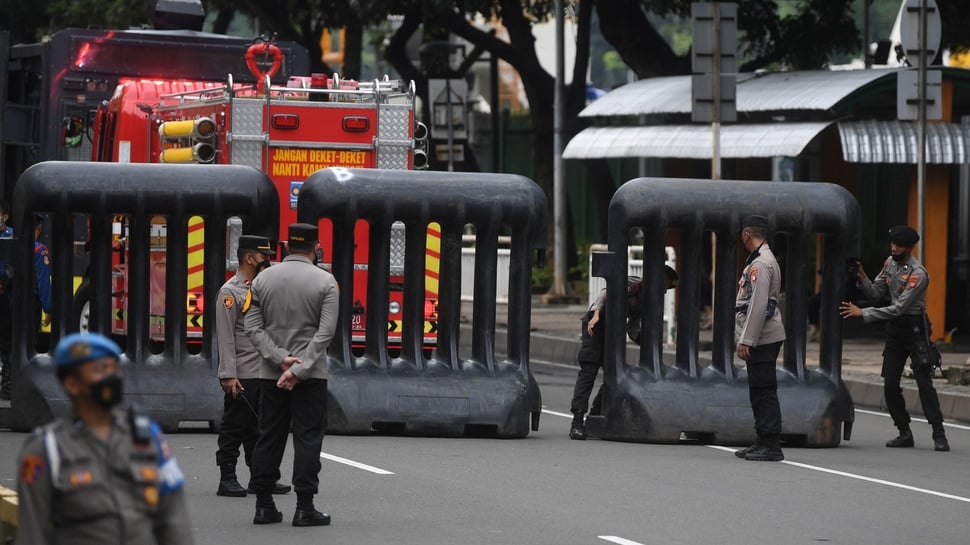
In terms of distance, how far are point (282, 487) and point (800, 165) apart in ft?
53.4

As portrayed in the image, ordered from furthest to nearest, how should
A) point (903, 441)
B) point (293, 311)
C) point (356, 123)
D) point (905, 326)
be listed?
point (356, 123) < point (903, 441) < point (905, 326) < point (293, 311)

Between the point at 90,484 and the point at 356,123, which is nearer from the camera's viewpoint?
the point at 90,484

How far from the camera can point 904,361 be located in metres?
13.7

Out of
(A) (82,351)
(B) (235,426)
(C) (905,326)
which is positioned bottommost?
(B) (235,426)

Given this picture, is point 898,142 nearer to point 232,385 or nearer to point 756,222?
point 756,222

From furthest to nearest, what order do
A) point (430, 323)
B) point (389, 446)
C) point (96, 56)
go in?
point (96, 56) < point (430, 323) < point (389, 446)

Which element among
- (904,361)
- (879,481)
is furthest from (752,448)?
(904,361)

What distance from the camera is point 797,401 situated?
13.6 m

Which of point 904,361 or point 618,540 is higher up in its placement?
point 904,361

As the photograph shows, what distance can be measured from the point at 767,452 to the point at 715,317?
63.9 inches

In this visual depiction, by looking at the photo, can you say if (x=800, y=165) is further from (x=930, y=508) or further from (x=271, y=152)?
(x=930, y=508)

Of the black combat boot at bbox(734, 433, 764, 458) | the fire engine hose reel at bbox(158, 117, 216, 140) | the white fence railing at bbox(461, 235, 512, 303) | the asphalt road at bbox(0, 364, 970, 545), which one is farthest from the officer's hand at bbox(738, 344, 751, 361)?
the white fence railing at bbox(461, 235, 512, 303)

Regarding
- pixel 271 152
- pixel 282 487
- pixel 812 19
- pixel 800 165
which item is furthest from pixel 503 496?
pixel 812 19

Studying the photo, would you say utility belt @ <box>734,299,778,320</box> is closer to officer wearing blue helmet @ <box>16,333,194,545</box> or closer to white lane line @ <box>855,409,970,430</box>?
white lane line @ <box>855,409,970,430</box>
